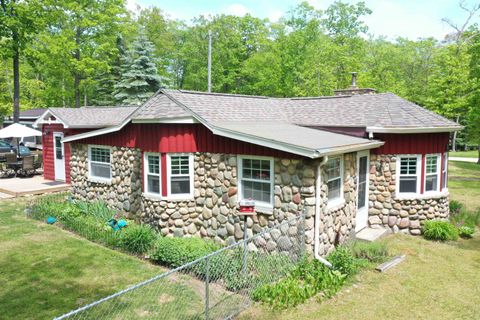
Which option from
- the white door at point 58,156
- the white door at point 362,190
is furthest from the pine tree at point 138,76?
the white door at point 362,190

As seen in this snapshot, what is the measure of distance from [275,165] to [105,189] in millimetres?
7505

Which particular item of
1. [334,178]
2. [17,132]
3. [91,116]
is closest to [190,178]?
[334,178]

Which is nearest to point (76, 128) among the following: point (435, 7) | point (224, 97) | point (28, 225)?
point (28, 225)

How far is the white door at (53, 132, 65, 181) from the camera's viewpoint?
1959cm

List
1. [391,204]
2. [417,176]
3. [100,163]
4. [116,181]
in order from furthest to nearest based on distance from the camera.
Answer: [100,163]
[116,181]
[391,204]
[417,176]

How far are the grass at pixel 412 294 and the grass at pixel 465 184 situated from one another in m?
6.74

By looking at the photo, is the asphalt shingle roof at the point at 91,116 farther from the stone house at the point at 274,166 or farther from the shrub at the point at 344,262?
the shrub at the point at 344,262

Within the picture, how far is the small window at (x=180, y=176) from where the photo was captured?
11.1 metres

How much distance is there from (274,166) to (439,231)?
5.89m

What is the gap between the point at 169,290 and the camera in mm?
8117

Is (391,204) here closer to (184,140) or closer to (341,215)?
(341,215)

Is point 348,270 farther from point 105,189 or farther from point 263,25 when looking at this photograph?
point 263,25

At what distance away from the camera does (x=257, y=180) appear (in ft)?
32.9

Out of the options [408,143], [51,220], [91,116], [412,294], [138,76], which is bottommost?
[412,294]
